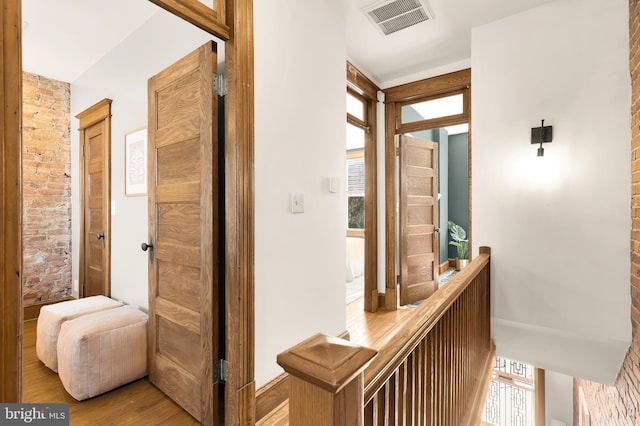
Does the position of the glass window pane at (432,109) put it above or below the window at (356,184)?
above

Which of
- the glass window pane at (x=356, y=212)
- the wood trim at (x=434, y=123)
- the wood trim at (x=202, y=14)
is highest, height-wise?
the wood trim at (x=434, y=123)

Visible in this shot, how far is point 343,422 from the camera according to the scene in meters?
0.60

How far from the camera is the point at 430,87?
3.68 m

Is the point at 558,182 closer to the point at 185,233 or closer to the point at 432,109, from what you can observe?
the point at 185,233

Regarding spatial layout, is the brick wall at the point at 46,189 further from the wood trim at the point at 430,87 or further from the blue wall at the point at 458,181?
the blue wall at the point at 458,181

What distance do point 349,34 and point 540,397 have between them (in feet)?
16.1

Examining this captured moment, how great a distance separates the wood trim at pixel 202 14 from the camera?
1.47 metres

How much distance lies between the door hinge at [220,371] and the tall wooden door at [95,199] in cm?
197

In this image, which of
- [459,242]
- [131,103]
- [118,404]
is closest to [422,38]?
[131,103]

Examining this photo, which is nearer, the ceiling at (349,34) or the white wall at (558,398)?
the ceiling at (349,34)

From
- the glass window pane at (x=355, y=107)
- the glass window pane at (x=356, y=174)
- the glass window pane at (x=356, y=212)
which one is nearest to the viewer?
the glass window pane at (x=355, y=107)

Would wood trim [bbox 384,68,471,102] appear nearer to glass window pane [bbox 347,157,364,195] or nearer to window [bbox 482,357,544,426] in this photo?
glass window pane [bbox 347,157,364,195]

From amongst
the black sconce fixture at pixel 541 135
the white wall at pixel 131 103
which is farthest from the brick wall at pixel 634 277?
the white wall at pixel 131 103

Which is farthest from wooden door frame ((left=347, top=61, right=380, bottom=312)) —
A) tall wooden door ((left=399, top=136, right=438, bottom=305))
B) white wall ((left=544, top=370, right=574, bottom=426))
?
white wall ((left=544, top=370, right=574, bottom=426))
